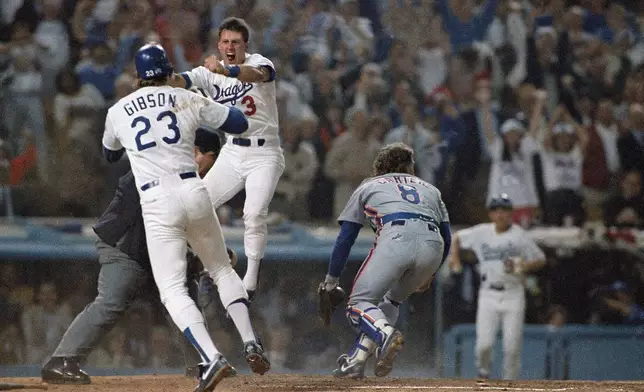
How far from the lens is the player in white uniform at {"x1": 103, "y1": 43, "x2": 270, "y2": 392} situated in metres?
5.61

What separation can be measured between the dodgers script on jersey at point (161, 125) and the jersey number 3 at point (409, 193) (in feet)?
4.90

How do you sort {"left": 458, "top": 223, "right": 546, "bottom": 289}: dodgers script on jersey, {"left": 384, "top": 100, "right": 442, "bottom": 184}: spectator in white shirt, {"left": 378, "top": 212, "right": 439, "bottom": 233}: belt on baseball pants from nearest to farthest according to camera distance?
{"left": 378, "top": 212, "right": 439, "bottom": 233}: belt on baseball pants
{"left": 458, "top": 223, "right": 546, "bottom": 289}: dodgers script on jersey
{"left": 384, "top": 100, "right": 442, "bottom": 184}: spectator in white shirt

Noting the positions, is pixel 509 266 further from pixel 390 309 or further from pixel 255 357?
pixel 255 357

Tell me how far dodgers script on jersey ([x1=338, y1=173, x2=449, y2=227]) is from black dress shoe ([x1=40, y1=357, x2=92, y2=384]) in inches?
81.8

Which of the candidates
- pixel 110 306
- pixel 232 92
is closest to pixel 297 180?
pixel 232 92

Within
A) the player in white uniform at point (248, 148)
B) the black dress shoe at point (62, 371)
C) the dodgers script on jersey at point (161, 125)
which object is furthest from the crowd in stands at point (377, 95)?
the dodgers script on jersey at point (161, 125)

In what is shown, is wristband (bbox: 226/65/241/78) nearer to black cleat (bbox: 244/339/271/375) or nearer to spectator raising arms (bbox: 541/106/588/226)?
black cleat (bbox: 244/339/271/375)

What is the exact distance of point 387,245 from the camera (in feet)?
21.4

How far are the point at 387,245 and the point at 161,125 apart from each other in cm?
175

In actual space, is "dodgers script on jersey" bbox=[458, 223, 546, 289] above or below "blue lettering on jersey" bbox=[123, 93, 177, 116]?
below

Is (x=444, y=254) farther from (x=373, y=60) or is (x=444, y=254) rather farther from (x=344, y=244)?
(x=373, y=60)

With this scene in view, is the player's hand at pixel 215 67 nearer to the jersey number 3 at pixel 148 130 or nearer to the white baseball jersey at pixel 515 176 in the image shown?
the jersey number 3 at pixel 148 130

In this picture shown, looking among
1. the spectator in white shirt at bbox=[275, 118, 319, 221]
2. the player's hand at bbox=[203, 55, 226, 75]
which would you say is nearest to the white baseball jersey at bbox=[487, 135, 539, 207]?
the spectator in white shirt at bbox=[275, 118, 319, 221]

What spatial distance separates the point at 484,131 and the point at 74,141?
4624 millimetres
